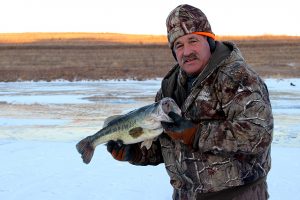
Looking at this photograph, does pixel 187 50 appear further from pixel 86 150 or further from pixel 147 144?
pixel 86 150

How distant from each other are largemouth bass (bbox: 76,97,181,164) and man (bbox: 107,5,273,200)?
3.0 inches

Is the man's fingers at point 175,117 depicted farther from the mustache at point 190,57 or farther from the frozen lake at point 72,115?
the frozen lake at point 72,115

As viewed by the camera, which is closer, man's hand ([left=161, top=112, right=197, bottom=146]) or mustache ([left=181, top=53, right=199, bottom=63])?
man's hand ([left=161, top=112, right=197, bottom=146])

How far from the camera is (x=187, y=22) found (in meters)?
2.68

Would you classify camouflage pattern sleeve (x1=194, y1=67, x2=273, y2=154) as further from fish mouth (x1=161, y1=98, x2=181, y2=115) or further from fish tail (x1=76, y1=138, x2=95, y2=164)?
fish tail (x1=76, y1=138, x2=95, y2=164)

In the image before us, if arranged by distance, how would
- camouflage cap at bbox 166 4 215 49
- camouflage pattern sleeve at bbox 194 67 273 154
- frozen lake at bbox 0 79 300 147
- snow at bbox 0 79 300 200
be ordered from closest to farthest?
camouflage pattern sleeve at bbox 194 67 273 154 → camouflage cap at bbox 166 4 215 49 → snow at bbox 0 79 300 200 → frozen lake at bbox 0 79 300 147

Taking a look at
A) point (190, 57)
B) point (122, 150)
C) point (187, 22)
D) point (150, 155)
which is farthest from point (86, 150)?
point (187, 22)

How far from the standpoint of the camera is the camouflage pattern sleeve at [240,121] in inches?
94.3

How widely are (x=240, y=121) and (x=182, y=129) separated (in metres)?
0.28

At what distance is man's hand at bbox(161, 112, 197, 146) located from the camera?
2.49 m

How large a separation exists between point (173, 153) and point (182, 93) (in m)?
0.33

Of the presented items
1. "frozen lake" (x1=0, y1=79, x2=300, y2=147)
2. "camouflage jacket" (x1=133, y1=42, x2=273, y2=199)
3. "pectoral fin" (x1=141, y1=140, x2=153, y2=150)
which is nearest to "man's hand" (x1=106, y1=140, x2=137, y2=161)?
"pectoral fin" (x1=141, y1=140, x2=153, y2=150)

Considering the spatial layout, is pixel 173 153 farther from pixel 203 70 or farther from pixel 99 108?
pixel 99 108

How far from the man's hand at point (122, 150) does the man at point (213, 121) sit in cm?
20
